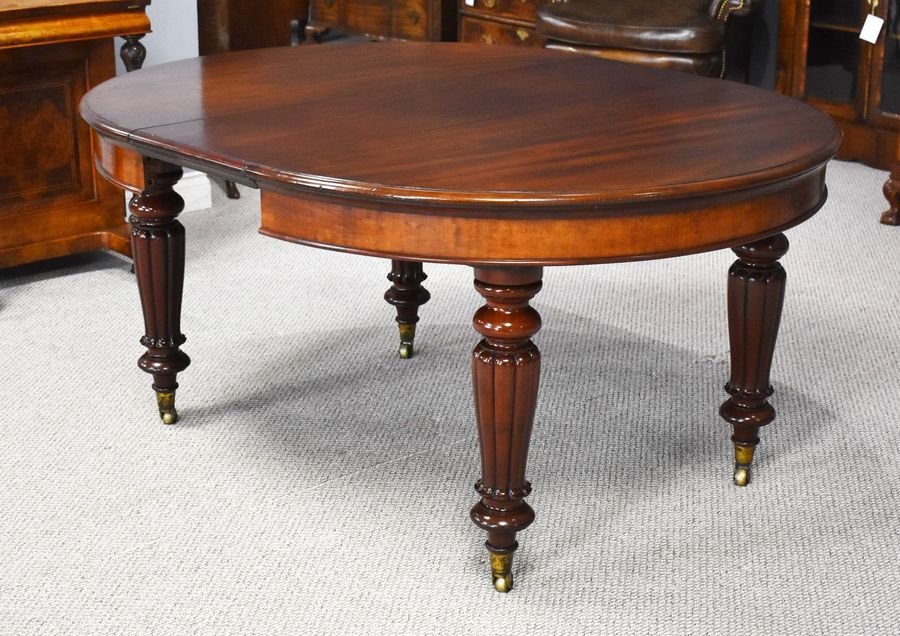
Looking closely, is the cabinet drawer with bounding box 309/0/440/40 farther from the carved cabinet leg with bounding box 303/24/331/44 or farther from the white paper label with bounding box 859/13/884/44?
the white paper label with bounding box 859/13/884/44

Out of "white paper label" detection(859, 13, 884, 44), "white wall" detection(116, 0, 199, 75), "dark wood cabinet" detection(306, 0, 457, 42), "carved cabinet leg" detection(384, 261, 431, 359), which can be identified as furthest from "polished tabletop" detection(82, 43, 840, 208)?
"dark wood cabinet" detection(306, 0, 457, 42)

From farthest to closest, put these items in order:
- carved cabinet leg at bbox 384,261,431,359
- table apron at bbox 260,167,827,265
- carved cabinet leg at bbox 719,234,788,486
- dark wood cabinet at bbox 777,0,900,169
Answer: dark wood cabinet at bbox 777,0,900,169, carved cabinet leg at bbox 384,261,431,359, carved cabinet leg at bbox 719,234,788,486, table apron at bbox 260,167,827,265

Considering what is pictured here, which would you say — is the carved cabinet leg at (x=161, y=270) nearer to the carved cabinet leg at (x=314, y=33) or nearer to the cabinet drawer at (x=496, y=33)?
the cabinet drawer at (x=496, y=33)

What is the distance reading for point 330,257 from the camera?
4090mm

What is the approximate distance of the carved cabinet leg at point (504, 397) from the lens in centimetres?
205

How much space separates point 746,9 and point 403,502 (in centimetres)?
302

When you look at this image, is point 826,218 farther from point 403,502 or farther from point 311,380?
point 403,502

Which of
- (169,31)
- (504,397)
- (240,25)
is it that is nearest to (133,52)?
(169,31)

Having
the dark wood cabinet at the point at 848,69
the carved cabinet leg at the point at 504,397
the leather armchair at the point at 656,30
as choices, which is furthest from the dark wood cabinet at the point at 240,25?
the carved cabinet leg at the point at 504,397

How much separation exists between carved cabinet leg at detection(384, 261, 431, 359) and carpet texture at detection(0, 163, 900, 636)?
10 cm

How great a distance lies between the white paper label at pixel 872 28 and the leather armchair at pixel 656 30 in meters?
0.43

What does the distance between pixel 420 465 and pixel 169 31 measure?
2318mm

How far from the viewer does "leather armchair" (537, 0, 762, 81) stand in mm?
4699

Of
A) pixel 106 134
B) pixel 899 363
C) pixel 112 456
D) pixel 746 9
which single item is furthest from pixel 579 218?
pixel 746 9
